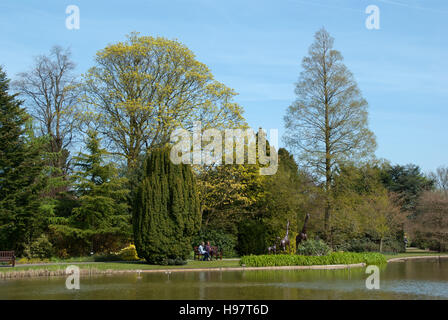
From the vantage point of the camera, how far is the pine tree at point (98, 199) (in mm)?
27594

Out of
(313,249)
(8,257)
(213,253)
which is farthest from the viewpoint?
(213,253)

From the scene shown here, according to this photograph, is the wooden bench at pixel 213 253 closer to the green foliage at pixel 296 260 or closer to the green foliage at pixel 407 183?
the green foliage at pixel 296 260

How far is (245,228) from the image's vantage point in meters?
29.5

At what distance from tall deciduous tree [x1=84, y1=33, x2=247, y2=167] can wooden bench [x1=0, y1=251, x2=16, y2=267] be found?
1112cm

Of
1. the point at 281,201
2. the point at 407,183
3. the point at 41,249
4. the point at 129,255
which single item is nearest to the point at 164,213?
the point at 129,255

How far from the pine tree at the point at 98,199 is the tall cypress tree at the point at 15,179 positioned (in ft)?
8.50

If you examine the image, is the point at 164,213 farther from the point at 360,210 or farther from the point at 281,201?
the point at 360,210

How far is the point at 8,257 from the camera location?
21891 mm

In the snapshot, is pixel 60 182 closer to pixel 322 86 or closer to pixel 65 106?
pixel 65 106

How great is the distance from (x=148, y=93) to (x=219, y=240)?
1173 cm
